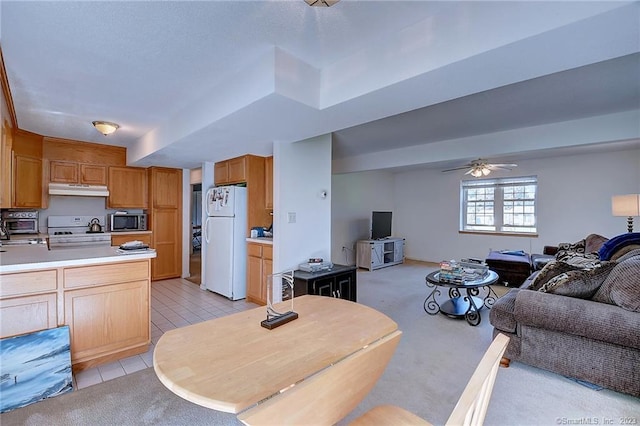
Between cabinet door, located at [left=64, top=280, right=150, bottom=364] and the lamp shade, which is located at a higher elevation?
the lamp shade

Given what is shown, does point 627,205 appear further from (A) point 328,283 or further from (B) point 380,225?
(B) point 380,225

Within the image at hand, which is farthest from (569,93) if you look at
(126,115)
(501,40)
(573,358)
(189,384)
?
(126,115)

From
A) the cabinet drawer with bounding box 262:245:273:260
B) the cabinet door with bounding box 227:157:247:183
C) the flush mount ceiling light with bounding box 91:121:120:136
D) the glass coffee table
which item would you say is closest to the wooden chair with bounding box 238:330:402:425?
the glass coffee table

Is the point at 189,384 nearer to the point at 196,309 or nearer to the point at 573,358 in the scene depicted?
the point at 573,358

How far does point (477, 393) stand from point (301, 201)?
3.21m

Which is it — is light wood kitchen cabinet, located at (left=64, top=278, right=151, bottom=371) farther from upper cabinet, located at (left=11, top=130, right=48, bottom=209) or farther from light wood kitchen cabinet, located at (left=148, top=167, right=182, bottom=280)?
light wood kitchen cabinet, located at (left=148, top=167, right=182, bottom=280)

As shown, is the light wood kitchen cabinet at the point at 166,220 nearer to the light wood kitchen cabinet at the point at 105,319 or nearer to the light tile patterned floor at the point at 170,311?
the light tile patterned floor at the point at 170,311

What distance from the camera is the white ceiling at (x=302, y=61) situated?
156 centimetres

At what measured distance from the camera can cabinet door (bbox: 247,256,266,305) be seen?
4.04 metres

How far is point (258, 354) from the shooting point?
3.71 feet

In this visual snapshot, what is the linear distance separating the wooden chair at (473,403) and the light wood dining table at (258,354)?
194 millimetres

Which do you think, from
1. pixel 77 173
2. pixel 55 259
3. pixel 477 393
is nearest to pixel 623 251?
pixel 477 393

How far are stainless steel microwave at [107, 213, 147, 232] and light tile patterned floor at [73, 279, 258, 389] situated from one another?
1077mm

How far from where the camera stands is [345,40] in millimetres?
1998
